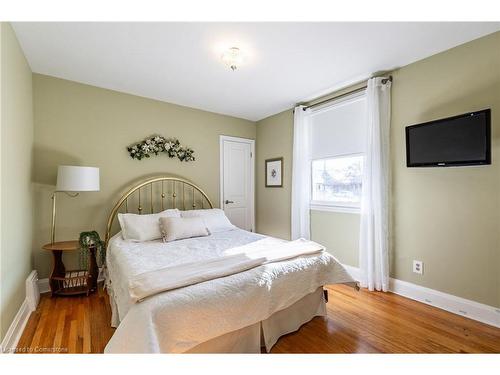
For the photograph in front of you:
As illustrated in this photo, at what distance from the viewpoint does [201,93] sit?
331 centimetres

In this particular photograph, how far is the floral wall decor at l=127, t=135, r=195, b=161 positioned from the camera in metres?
3.33

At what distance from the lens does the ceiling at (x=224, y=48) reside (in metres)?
1.96

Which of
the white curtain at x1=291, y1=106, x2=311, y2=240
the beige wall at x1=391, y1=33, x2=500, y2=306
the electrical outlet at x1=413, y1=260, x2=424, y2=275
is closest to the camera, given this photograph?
the beige wall at x1=391, y1=33, x2=500, y2=306

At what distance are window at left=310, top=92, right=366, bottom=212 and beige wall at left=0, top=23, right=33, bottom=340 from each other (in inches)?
130

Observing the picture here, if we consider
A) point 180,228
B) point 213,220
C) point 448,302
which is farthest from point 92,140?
point 448,302

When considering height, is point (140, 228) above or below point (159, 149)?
below

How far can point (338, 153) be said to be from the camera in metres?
3.24

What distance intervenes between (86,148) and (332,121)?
3232 millimetres

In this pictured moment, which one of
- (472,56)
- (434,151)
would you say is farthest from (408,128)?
(472,56)

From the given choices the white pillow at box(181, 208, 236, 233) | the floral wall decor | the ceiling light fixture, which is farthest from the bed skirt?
the ceiling light fixture

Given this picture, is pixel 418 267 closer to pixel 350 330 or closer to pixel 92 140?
pixel 350 330

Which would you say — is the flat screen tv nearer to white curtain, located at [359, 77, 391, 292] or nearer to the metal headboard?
white curtain, located at [359, 77, 391, 292]

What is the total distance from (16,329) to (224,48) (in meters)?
2.91
